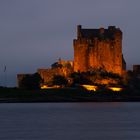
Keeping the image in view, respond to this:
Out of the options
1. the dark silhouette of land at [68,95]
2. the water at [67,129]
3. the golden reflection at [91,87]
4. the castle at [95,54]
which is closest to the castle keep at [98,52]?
the castle at [95,54]

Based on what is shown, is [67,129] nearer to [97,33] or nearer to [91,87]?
[91,87]

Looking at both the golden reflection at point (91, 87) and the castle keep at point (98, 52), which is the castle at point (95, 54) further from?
the golden reflection at point (91, 87)

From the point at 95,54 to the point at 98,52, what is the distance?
1.97 feet

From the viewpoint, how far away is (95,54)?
119 meters

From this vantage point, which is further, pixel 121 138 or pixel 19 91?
pixel 19 91

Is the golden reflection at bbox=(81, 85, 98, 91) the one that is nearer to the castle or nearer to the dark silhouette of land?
the dark silhouette of land

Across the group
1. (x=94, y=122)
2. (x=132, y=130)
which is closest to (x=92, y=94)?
(x=94, y=122)

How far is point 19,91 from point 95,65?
11.7m

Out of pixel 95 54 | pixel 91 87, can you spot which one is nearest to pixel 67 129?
pixel 91 87

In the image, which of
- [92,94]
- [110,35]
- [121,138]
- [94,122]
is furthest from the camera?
[110,35]

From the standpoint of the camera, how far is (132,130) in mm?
61188

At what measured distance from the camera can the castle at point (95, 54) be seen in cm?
11875

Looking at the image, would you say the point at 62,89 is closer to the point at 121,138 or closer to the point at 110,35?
the point at 110,35

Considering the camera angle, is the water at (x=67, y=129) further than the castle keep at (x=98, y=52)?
No
